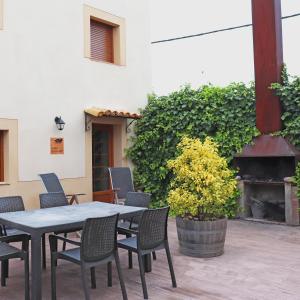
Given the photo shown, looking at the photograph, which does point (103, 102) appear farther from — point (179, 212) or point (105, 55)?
point (179, 212)

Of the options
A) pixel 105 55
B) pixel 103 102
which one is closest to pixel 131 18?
pixel 105 55

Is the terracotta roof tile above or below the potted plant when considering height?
above

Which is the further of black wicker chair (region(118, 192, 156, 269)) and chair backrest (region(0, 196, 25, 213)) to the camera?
black wicker chair (region(118, 192, 156, 269))

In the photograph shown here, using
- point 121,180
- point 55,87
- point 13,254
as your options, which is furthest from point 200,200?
point 55,87

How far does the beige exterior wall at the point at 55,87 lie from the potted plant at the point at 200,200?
330 cm

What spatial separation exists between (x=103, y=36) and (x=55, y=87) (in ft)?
6.63

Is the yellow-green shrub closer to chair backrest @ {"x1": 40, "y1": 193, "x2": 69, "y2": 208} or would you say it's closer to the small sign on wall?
chair backrest @ {"x1": 40, "y1": 193, "x2": 69, "y2": 208}

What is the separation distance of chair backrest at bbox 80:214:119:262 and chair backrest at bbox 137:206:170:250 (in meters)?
0.31

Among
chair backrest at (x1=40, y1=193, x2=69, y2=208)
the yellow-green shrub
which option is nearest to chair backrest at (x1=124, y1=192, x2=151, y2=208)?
the yellow-green shrub

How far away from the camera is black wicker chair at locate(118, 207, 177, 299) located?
12.7 feet

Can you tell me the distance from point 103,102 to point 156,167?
1887mm

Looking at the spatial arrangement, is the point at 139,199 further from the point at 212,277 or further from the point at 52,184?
the point at 52,184

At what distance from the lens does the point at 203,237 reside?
201 inches

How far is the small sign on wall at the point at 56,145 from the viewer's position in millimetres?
7796
